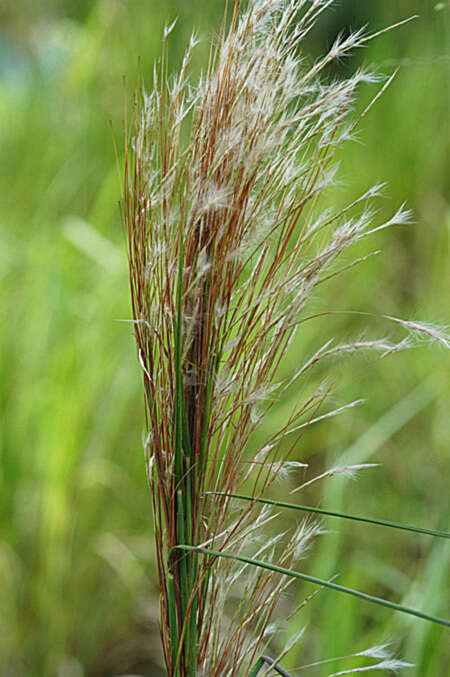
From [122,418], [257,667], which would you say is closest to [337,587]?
[257,667]

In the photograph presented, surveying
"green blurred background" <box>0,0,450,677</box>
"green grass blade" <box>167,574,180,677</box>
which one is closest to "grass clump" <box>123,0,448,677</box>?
"green grass blade" <box>167,574,180,677</box>

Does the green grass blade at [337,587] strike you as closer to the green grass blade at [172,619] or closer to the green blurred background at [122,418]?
the green grass blade at [172,619]

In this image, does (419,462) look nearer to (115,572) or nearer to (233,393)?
(115,572)

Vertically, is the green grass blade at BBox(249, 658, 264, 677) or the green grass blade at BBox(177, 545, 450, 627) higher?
the green grass blade at BBox(177, 545, 450, 627)

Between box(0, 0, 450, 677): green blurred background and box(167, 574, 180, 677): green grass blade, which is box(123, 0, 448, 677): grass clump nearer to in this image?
box(167, 574, 180, 677): green grass blade

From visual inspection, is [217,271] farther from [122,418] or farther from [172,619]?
[122,418]

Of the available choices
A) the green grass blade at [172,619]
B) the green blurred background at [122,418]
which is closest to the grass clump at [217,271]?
the green grass blade at [172,619]

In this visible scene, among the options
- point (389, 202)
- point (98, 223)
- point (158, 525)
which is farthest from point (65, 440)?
point (389, 202)
